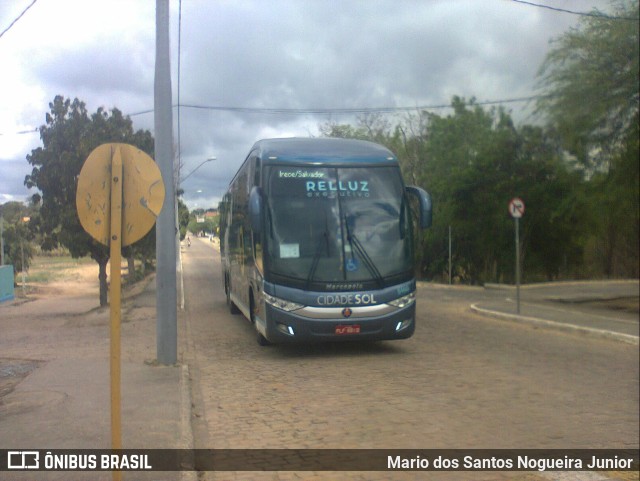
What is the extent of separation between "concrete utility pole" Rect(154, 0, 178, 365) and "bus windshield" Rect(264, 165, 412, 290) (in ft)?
4.94

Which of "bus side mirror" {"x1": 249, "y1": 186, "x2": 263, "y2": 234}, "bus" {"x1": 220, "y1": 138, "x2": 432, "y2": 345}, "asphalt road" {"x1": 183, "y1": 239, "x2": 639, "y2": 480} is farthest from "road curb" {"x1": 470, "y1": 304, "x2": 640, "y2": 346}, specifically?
"bus side mirror" {"x1": 249, "y1": 186, "x2": 263, "y2": 234}

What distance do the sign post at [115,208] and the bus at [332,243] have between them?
527 centimetres

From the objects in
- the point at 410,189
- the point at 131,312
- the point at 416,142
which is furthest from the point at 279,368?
the point at 416,142

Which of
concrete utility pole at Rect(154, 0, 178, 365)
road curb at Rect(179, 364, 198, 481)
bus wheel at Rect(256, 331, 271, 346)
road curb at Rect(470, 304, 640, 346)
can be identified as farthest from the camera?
bus wheel at Rect(256, 331, 271, 346)

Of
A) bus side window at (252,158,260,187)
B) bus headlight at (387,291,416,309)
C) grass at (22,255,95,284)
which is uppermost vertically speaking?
bus side window at (252,158,260,187)

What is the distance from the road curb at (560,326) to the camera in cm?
1145

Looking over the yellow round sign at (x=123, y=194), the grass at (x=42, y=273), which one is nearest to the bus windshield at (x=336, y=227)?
the grass at (x=42, y=273)

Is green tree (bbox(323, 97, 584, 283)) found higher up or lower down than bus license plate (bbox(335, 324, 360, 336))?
higher up

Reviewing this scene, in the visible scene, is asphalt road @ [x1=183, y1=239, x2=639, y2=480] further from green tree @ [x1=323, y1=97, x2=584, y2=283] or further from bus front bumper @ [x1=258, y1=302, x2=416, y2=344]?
green tree @ [x1=323, y1=97, x2=584, y2=283]

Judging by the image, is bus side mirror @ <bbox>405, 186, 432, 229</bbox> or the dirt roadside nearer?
the dirt roadside

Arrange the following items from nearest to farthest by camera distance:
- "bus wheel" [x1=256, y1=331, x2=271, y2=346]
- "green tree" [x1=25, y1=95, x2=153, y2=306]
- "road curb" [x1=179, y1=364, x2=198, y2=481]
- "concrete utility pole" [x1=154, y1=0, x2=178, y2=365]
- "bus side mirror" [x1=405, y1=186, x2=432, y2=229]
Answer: "road curb" [x1=179, y1=364, x2=198, y2=481], "concrete utility pole" [x1=154, y1=0, x2=178, y2=365], "bus side mirror" [x1=405, y1=186, x2=432, y2=229], "bus wheel" [x1=256, y1=331, x2=271, y2=346], "green tree" [x1=25, y1=95, x2=153, y2=306]

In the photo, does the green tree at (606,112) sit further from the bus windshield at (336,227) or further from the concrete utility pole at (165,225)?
the concrete utility pole at (165,225)

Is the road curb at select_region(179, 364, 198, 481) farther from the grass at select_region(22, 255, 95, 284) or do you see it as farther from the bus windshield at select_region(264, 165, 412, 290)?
the grass at select_region(22, 255, 95, 284)

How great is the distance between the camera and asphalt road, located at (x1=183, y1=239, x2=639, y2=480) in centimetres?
596
